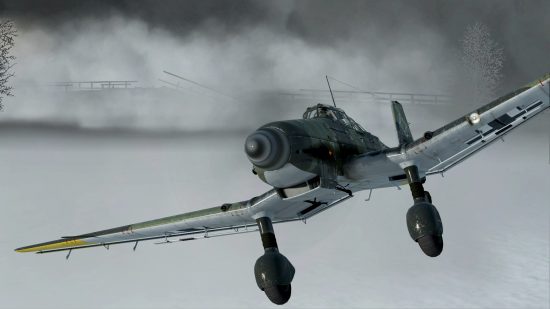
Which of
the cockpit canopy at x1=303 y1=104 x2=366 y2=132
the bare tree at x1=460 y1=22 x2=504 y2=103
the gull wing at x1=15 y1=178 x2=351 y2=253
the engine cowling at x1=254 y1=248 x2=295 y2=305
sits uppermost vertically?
the bare tree at x1=460 y1=22 x2=504 y2=103

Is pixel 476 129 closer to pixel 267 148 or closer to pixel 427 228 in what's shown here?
pixel 427 228

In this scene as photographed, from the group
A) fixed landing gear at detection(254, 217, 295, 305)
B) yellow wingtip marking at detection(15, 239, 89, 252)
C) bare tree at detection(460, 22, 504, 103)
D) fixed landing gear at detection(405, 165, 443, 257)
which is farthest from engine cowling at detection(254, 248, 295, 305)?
bare tree at detection(460, 22, 504, 103)

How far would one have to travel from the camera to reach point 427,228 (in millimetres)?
13945

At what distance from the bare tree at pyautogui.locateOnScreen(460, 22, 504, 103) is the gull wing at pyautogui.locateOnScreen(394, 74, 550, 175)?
3990cm

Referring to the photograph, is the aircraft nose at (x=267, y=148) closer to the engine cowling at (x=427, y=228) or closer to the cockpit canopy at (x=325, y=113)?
the cockpit canopy at (x=325, y=113)

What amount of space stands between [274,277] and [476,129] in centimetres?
568

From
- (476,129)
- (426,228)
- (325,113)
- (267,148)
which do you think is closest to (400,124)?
(325,113)

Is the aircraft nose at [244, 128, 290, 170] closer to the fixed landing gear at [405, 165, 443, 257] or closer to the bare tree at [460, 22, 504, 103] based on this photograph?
the fixed landing gear at [405, 165, 443, 257]

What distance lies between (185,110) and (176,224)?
3651cm

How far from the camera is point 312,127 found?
584 inches

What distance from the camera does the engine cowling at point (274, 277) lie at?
1509 centimetres

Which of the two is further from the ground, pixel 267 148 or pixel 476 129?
pixel 267 148

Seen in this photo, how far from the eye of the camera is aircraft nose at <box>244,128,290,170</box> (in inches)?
523

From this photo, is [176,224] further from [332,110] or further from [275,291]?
[332,110]
